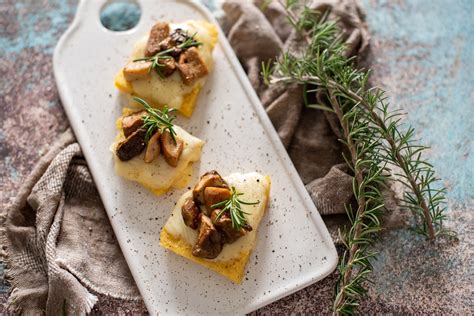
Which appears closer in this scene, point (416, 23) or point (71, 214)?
point (71, 214)

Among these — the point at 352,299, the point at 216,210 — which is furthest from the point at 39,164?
the point at 352,299

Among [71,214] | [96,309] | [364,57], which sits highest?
[364,57]

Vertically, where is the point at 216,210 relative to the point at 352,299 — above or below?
above

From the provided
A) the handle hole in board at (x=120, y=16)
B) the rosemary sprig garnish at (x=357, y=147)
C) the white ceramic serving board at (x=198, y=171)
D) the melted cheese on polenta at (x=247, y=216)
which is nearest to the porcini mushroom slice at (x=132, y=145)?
the white ceramic serving board at (x=198, y=171)

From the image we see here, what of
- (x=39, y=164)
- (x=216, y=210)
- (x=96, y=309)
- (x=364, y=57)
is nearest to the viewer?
(x=216, y=210)

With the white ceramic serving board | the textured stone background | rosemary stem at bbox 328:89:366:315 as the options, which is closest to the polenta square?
the white ceramic serving board

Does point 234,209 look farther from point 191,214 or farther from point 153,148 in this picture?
point 153,148

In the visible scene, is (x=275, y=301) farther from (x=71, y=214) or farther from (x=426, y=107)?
(x=426, y=107)
